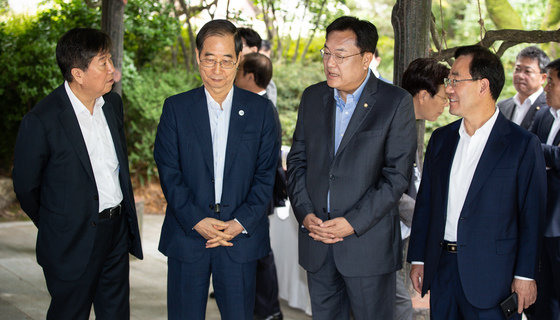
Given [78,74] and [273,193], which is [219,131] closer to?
[78,74]

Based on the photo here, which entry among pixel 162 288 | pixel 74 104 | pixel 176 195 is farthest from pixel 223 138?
pixel 162 288

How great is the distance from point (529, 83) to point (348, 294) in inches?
116

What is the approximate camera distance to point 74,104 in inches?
116

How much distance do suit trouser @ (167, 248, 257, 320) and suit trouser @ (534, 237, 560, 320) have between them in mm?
2216

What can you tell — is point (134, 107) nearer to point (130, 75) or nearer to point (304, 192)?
point (130, 75)

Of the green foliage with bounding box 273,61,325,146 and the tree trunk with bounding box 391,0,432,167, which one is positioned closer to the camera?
the tree trunk with bounding box 391,0,432,167

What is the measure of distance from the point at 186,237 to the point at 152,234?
408 cm

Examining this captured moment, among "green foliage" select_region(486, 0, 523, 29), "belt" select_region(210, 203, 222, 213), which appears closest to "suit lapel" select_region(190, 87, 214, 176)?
"belt" select_region(210, 203, 222, 213)

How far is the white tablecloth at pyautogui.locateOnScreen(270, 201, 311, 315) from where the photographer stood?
4.53 meters

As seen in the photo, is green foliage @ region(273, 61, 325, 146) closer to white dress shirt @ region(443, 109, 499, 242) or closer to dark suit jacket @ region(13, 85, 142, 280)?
dark suit jacket @ region(13, 85, 142, 280)

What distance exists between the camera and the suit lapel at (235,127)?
9.56 feet

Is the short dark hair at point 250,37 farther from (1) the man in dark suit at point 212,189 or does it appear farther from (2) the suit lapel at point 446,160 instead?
(2) the suit lapel at point 446,160

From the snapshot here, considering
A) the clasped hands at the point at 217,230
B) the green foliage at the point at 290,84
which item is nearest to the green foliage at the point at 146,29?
the green foliage at the point at 290,84

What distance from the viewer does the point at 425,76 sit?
3291 mm
